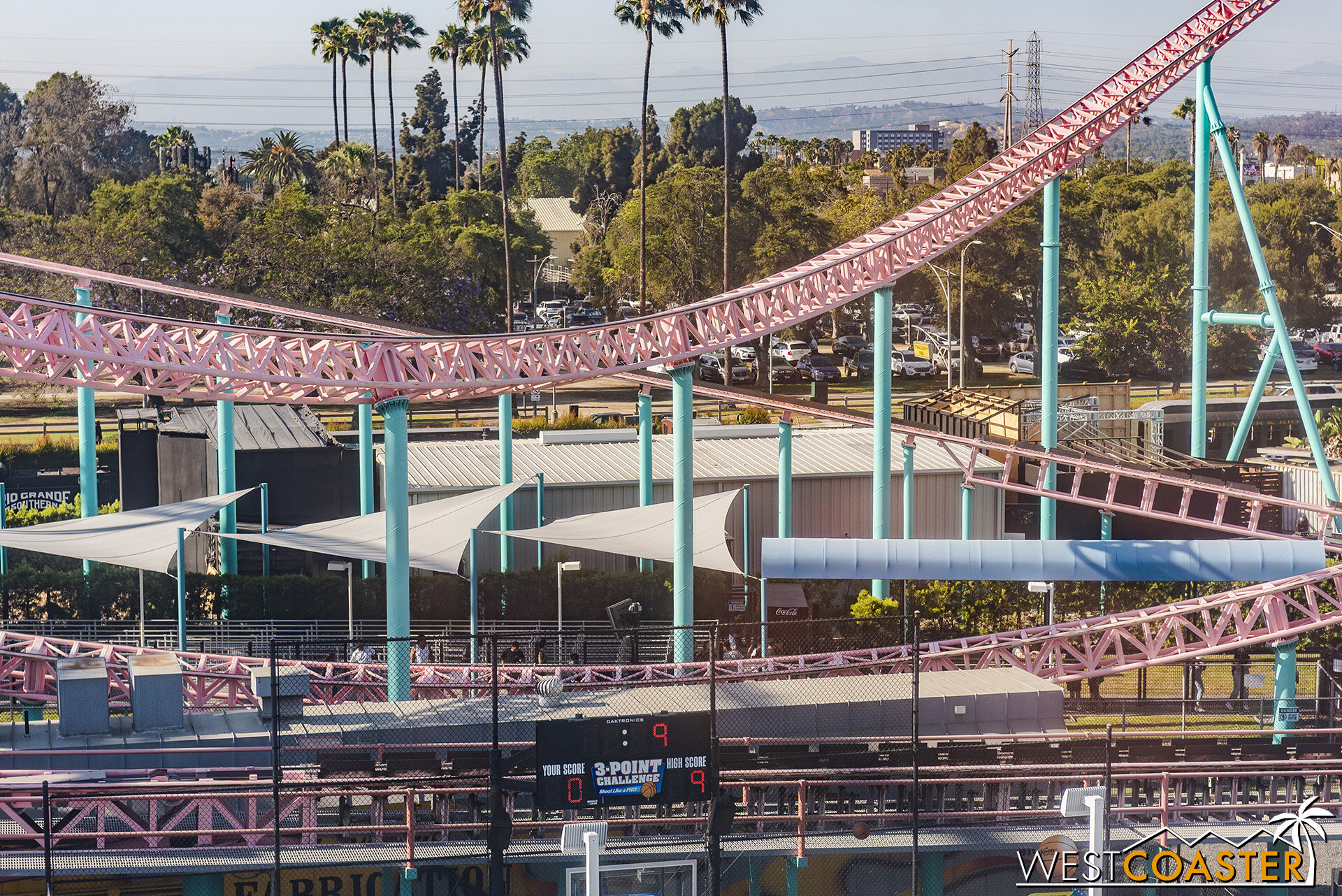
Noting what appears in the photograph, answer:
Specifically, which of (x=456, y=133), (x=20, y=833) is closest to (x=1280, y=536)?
(x=20, y=833)

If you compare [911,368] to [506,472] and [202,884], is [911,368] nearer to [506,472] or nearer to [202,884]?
[506,472]

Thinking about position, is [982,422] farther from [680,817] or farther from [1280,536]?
[680,817]

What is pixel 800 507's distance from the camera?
31969mm

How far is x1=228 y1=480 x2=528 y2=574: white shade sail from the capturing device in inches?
906

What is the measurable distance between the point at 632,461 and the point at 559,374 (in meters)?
9.58

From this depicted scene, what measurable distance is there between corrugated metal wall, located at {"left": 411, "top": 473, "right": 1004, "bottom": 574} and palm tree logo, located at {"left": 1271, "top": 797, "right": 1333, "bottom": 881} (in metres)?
14.8

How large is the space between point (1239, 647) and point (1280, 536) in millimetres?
5240

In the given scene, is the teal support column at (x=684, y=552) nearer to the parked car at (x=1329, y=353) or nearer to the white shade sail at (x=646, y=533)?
the white shade sail at (x=646, y=533)

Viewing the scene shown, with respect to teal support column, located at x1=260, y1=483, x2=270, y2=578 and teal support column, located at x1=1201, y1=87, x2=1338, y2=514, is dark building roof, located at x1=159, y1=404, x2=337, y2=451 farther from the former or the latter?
teal support column, located at x1=1201, y1=87, x2=1338, y2=514

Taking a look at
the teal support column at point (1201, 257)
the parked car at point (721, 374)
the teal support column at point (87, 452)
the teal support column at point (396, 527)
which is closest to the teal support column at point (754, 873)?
the teal support column at point (396, 527)

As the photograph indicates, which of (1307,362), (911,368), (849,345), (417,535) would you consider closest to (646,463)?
(417,535)

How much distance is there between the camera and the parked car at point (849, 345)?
72688mm

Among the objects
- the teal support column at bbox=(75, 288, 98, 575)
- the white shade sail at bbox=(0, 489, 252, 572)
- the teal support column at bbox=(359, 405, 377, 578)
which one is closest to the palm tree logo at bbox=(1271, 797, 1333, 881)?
the white shade sail at bbox=(0, 489, 252, 572)

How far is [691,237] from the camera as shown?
67.7 m
